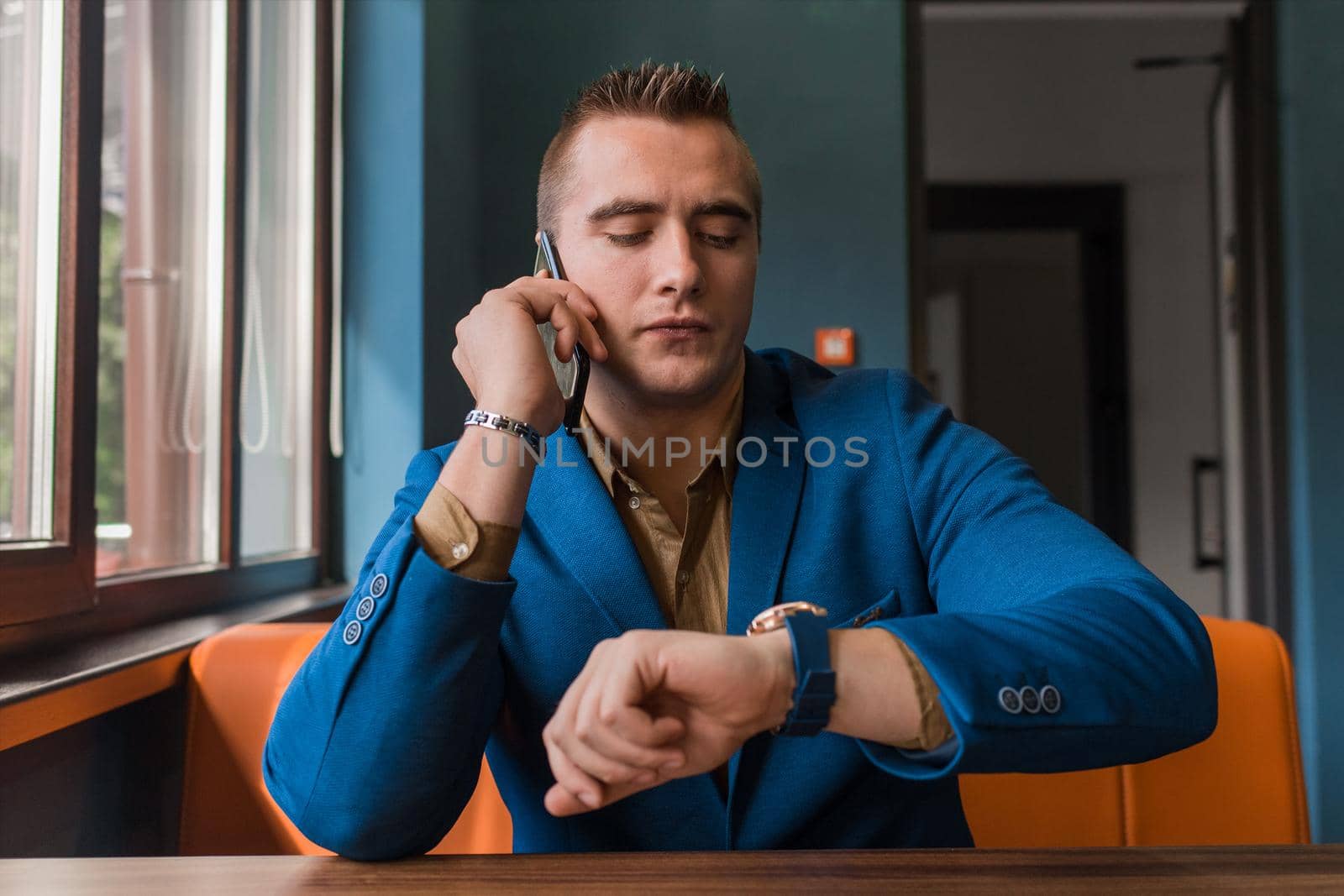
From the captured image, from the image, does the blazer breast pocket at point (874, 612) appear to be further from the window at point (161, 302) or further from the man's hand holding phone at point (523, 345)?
the window at point (161, 302)

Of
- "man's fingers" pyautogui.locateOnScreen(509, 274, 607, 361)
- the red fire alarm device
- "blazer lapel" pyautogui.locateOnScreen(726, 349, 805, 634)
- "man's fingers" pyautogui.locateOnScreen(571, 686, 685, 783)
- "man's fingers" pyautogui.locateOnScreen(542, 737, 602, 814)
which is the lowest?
"man's fingers" pyautogui.locateOnScreen(542, 737, 602, 814)

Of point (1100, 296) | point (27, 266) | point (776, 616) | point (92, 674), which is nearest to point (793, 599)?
point (776, 616)

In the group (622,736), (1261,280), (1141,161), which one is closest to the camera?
(622,736)

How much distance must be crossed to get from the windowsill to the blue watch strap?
2.56 feet

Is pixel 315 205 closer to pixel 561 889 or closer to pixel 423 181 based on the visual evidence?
pixel 423 181

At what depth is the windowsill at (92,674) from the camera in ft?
3.45

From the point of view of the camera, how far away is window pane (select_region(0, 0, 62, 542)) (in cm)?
139

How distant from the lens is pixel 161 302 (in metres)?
1.91

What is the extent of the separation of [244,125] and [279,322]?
45 centimetres

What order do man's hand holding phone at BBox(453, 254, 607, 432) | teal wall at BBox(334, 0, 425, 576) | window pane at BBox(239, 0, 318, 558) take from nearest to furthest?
man's hand holding phone at BBox(453, 254, 607, 432), window pane at BBox(239, 0, 318, 558), teal wall at BBox(334, 0, 425, 576)

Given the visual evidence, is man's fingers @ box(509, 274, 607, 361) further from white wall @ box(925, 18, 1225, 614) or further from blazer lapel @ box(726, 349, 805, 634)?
white wall @ box(925, 18, 1225, 614)

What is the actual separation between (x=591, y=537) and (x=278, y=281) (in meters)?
1.57

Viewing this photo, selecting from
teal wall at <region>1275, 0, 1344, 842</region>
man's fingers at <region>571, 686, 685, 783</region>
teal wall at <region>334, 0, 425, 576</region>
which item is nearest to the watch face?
man's fingers at <region>571, 686, 685, 783</region>

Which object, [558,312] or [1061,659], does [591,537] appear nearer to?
[558,312]
